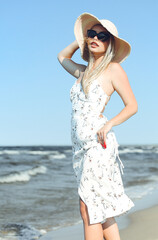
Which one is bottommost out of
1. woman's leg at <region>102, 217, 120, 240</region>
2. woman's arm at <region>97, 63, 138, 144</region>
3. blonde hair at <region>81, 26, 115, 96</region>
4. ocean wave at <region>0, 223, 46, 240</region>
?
ocean wave at <region>0, 223, 46, 240</region>

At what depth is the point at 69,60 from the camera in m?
3.34

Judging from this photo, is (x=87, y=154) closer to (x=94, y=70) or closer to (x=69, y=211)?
(x=94, y=70)

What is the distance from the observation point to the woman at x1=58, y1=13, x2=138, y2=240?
2.80 m

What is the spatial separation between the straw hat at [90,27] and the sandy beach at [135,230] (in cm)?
199

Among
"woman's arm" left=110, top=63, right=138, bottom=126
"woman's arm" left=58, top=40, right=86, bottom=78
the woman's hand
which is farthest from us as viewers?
"woman's arm" left=58, top=40, right=86, bottom=78

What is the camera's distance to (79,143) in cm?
288

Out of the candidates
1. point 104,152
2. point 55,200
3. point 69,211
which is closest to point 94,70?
point 104,152

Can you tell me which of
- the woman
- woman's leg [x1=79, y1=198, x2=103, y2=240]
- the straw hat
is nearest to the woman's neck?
the woman

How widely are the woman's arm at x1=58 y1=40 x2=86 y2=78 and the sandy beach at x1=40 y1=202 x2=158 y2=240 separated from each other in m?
1.95

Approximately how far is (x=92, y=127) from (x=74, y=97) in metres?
0.30

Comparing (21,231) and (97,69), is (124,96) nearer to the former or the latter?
(97,69)

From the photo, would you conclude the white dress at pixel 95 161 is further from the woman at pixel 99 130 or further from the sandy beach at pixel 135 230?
the sandy beach at pixel 135 230

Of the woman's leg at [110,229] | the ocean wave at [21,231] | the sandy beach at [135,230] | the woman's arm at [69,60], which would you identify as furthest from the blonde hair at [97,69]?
the ocean wave at [21,231]

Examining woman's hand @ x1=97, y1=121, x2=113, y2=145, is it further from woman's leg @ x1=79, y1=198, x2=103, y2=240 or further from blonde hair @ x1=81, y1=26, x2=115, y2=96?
woman's leg @ x1=79, y1=198, x2=103, y2=240
